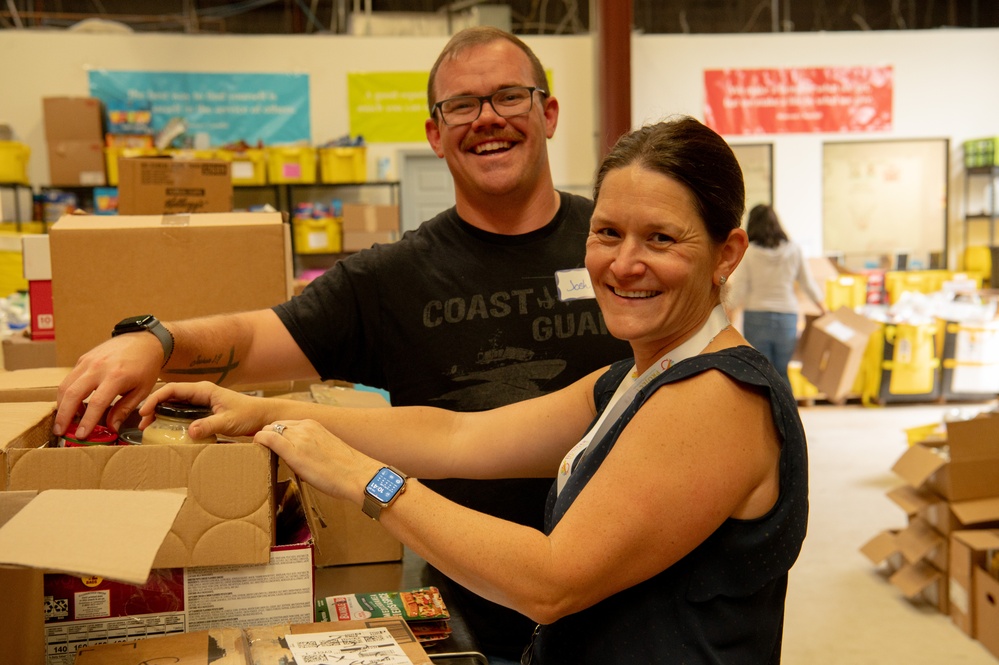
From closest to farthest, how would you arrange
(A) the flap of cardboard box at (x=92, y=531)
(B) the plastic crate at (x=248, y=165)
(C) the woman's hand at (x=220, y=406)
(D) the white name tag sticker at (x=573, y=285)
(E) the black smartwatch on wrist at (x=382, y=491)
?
1. (A) the flap of cardboard box at (x=92, y=531)
2. (E) the black smartwatch on wrist at (x=382, y=491)
3. (C) the woman's hand at (x=220, y=406)
4. (D) the white name tag sticker at (x=573, y=285)
5. (B) the plastic crate at (x=248, y=165)

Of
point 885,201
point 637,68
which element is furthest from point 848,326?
point 637,68

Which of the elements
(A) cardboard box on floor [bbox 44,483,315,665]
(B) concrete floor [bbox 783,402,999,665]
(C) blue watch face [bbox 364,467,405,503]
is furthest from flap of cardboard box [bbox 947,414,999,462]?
(A) cardboard box on floor [bbox 44,483,315,665]

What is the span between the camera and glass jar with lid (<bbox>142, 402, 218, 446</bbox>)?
1249mm

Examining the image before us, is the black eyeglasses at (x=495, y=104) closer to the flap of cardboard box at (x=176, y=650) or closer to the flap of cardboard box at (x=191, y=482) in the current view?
the flap of cardboard box at (x=191, y=482)

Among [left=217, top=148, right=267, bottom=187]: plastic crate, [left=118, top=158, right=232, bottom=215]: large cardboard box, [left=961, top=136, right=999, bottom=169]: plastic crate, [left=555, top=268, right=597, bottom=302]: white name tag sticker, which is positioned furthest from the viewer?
[left=961, top=136, right=999, bottom=169]: plastic crate

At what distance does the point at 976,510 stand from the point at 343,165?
5053 millimetres

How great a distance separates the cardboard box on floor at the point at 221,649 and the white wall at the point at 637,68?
21.5 ft

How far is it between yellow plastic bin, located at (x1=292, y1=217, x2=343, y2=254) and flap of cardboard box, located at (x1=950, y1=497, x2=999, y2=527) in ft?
15.4

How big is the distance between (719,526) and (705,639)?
0.15m

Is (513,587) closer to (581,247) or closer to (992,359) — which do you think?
(581,247)

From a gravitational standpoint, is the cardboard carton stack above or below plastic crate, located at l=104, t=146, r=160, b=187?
below

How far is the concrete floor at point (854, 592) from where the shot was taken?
11.4ft

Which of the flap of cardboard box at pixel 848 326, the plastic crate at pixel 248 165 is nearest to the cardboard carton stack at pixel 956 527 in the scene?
the flap of cardboard box at pixel 848 326

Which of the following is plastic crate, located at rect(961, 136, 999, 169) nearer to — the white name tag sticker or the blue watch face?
the white name tag sticker
